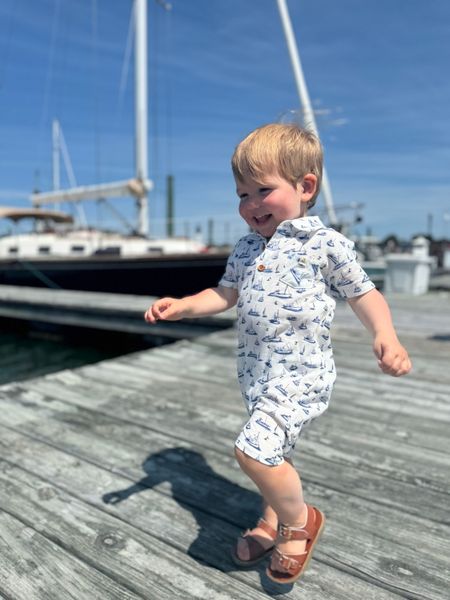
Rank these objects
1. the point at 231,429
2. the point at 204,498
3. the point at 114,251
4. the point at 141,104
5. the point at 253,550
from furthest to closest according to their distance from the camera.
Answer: the point at 141,104 < the point at 114,251 < the point at 231,429 < the point at 204,498 < the point at 253,550

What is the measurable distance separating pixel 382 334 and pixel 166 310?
70 cm

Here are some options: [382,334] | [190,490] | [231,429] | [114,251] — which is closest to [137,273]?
[114,251]

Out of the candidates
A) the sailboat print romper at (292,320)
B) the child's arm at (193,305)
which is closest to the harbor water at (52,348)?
the child's arm at (193,305)

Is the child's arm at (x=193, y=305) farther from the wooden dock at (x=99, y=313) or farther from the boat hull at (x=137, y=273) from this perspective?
the boat hull at (x=137, y=273)

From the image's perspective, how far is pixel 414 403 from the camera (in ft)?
10.6

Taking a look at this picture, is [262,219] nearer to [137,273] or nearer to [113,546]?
[113,546]

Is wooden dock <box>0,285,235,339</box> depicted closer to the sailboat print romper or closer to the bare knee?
the sailboat print romper

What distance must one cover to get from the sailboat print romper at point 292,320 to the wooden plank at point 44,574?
26.0 inches

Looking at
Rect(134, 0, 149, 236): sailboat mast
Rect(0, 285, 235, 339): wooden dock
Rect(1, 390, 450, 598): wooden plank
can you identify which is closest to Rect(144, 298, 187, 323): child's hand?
Rect(1, 390, 450, 598): wooden plank

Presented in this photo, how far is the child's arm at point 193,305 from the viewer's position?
164 cm

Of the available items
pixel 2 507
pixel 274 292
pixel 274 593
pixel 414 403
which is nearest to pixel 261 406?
pixel 274 292

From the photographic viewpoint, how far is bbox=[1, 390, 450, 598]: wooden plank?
1604 millimetres

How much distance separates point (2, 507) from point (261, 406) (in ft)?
3.98

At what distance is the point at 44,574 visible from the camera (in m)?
1.55
